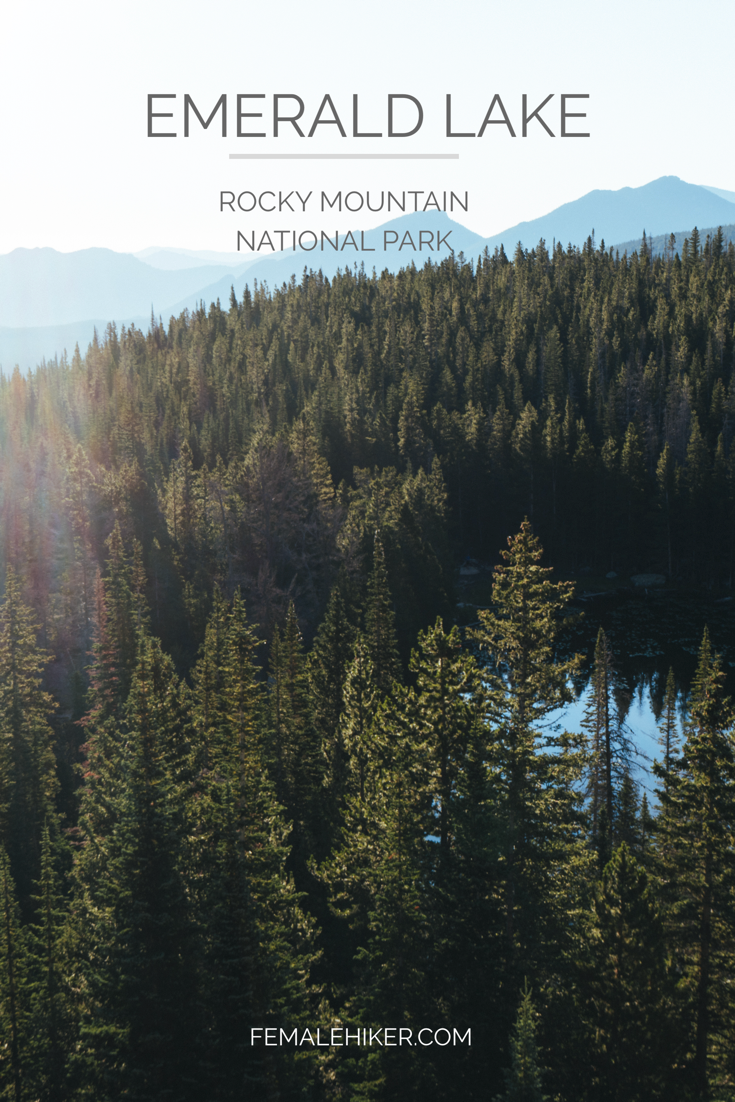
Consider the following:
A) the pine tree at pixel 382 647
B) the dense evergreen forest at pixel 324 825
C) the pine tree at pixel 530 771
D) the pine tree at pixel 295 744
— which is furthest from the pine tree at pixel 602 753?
the pine tree at pixel 295 744

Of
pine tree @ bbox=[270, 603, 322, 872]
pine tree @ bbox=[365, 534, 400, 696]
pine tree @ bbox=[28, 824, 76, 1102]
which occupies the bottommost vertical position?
pine tree @ bbox=[28, 824, 76, 1102]

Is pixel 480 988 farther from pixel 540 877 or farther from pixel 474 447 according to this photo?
pixel 474 447

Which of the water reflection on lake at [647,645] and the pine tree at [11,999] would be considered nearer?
the pine tree at [11,999]

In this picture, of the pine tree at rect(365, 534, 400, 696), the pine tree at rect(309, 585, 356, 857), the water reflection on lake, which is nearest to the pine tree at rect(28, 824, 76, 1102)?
the pine tree at rect(309, 585, 356, 857)

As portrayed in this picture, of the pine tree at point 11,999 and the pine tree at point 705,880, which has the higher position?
the pine tree at point 705,880

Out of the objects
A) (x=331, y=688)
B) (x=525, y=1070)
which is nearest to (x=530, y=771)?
(x=525, y=1070)

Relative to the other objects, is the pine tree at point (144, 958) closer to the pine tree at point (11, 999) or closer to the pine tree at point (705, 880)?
the pine tree at point (11, 999)

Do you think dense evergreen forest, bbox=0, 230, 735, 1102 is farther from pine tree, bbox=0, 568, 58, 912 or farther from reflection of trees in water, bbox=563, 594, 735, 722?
reflection of trees in water, bbox=563, 594, 735, 722

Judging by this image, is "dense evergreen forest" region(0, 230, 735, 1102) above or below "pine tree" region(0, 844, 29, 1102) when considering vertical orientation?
above

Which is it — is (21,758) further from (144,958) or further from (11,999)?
(144,958)

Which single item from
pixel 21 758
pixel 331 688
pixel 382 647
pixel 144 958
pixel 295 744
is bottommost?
pixel 21 758

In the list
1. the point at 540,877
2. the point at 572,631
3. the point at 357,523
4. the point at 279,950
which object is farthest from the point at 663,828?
the point at 572,631
